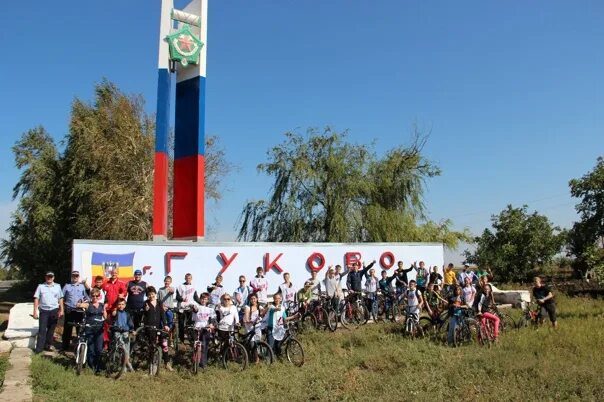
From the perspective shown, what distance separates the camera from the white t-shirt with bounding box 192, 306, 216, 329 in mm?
11789

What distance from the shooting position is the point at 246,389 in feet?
33.7

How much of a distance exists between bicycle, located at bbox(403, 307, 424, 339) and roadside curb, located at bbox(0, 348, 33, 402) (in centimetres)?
876

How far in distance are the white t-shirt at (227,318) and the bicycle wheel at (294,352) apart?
1299 millimetres

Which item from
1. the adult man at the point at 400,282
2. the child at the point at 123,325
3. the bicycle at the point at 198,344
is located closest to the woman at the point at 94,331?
the child at the point at 123,325

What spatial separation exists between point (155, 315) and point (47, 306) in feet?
8.52

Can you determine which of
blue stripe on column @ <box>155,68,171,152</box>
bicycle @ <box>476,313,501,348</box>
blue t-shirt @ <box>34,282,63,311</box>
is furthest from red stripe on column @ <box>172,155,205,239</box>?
bicycle @ <box>476,313,501,348</box>

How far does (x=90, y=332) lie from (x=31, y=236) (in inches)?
933

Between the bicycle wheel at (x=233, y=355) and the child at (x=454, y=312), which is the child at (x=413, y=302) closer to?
the child at (x=454, y=312)

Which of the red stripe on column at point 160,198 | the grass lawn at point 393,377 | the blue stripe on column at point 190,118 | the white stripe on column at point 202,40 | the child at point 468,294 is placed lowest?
the grass lawn at point 393,377

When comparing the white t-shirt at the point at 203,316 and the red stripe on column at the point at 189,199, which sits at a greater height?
the red stripe on column at the point at 189,199

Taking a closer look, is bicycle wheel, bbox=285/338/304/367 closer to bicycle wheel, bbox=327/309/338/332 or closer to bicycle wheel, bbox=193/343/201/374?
bicycle wheel, bbox=193/343/201/374

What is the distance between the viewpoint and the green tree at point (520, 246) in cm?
2791

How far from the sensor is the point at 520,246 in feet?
92.8

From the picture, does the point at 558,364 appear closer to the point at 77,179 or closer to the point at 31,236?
the point at 77,179
